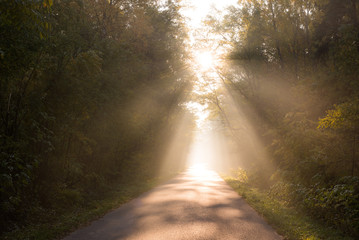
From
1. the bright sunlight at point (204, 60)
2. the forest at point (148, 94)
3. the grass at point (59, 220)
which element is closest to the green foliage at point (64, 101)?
the forest at point (148, 94)

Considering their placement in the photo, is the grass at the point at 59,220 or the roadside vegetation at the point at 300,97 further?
the roadside vegetation at the point at 300,97

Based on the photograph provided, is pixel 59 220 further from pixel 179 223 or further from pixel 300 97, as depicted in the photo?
pixel 300 97

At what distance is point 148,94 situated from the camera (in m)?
15.3

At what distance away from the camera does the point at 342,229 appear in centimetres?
588

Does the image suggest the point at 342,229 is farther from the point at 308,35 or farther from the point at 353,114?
the point at 308,35

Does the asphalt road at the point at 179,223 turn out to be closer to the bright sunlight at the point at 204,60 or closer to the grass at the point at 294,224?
the grass at the point at 294,224

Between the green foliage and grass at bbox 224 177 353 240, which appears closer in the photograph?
the green foliage

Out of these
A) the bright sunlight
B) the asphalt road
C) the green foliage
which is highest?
the bright sunlight

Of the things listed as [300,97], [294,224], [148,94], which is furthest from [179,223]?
[148,94]

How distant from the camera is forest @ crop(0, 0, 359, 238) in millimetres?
5992

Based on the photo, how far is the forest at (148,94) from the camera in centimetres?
599

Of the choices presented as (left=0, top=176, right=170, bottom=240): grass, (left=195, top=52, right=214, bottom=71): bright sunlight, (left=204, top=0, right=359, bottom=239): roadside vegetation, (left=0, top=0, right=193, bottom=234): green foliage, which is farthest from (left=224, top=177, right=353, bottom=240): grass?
(left=195, top=52, right=214, bottom=71): bright sunlight

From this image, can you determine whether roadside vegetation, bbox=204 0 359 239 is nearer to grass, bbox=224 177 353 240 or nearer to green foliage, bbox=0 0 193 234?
grass, bbox=224 177 353 240

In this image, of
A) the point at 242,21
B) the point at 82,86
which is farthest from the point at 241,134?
the point at 82,86
